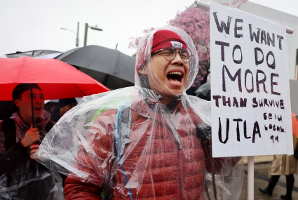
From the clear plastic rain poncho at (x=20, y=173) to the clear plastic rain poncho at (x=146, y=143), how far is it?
3.09ft

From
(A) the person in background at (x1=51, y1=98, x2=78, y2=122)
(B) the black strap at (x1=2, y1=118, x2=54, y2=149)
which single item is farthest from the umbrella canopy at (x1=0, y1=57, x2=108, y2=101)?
(A) the person in background at (x1=51, y1=98, x2=78, y2=122)

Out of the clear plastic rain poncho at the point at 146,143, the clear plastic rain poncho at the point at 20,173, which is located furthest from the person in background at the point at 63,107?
the clear plastic rain poncho at the point at 146,143

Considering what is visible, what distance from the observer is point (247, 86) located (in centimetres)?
126

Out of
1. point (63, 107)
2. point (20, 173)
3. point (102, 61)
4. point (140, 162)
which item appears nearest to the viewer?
point (140, 162)

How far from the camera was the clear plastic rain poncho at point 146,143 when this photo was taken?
1.15 meters

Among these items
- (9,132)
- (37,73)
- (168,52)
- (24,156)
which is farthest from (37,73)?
(168,52)

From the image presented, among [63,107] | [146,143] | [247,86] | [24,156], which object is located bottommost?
[24,156]

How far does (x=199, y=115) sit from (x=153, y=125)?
1.00 ft

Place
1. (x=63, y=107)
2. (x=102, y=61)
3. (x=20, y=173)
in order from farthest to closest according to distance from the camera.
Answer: (x=63, y=107), (x=102, y=61), (x=20, y=173)

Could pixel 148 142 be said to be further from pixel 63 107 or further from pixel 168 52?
pixel 63 107

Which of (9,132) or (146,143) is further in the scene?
(9,132)

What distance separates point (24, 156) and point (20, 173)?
Answer: 133mm

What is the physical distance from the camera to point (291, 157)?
14.4 feet

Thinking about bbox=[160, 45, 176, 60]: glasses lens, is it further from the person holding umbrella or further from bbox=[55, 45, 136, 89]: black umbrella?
bbox=[55, 45, 136, 89]: black umbrella
